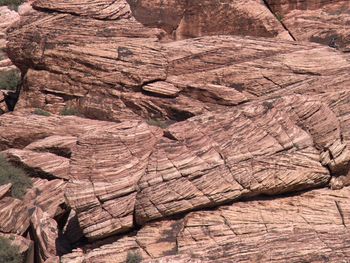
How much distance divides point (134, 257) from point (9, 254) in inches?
179

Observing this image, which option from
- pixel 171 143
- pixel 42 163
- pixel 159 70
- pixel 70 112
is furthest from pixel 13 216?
pixel 159 70

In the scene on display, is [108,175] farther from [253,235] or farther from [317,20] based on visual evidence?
[317,20]

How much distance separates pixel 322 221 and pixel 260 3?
1613 cm

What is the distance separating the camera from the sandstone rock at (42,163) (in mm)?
31875

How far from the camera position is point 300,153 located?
2803 centimetres

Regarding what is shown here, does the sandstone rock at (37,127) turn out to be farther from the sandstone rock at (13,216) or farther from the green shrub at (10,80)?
the green shrub at (10,80)

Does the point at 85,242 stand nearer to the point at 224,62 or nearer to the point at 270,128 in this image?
the point at 270,128

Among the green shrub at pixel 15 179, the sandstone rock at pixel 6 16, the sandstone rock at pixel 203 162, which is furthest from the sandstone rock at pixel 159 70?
the sandstone rock at pixel 6 16

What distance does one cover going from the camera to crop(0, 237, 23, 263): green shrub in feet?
92.5

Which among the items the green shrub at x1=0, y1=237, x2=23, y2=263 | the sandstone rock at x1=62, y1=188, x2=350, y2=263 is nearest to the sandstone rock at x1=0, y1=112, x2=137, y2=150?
the green shrub at x1=0, y1=237, x2=23, y2=263

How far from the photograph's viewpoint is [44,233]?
29.0 m

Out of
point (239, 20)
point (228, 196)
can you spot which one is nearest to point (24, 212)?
point (228, 196)

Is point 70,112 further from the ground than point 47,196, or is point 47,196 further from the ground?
point 70,112

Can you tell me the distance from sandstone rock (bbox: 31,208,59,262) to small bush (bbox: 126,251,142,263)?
2930mm
